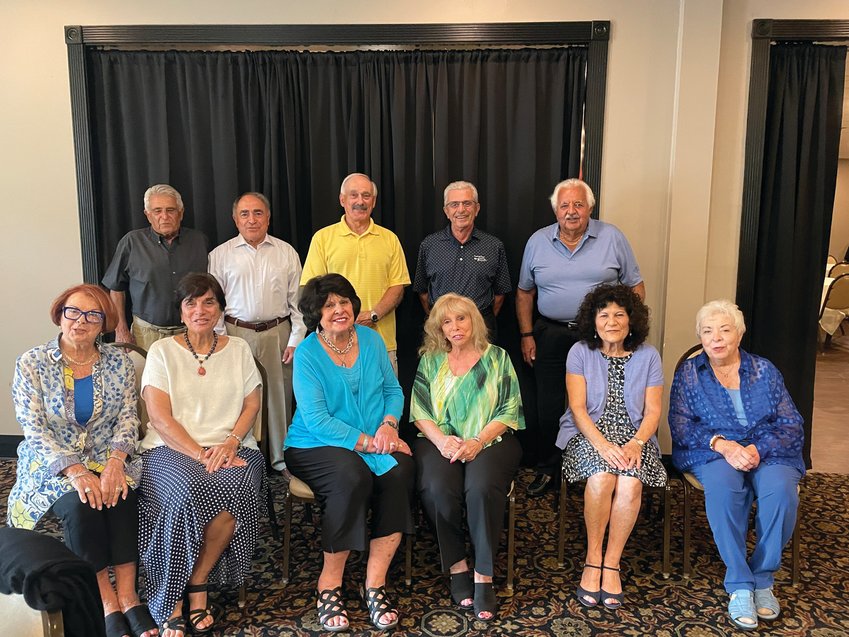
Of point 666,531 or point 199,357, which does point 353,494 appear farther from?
point 666,531

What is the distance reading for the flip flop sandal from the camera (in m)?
2.37

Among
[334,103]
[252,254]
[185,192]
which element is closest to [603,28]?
[334,103]

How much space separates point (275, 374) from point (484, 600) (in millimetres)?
1608

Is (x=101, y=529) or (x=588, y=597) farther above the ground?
(x=101, y=529)

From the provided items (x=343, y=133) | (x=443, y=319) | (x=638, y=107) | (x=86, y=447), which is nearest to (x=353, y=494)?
(x=443, y=319)

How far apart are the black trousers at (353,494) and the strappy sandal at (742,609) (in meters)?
1.22

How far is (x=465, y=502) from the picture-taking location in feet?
8.20

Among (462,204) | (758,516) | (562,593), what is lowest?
(562,593)

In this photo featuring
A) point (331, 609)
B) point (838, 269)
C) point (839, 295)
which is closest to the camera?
point (331, 609)

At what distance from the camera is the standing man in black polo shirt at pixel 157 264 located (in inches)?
130

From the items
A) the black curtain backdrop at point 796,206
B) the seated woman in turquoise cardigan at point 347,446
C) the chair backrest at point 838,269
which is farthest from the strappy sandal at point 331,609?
the chair backrest at point 838,269

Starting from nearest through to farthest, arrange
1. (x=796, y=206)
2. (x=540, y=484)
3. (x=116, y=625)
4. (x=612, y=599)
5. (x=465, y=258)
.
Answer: (x=116, y=625)
(x=612, y=599)
(x=465, y=258)
(x=540, y=484)
(x=796, y=206)

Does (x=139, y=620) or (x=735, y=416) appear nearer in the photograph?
(x=139, y=620)

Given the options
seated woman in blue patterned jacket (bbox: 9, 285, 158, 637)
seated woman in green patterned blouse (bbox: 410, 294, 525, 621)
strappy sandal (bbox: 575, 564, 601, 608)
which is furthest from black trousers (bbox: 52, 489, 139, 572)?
strappy sandal (bbox: 575, 564, 601, 608)
